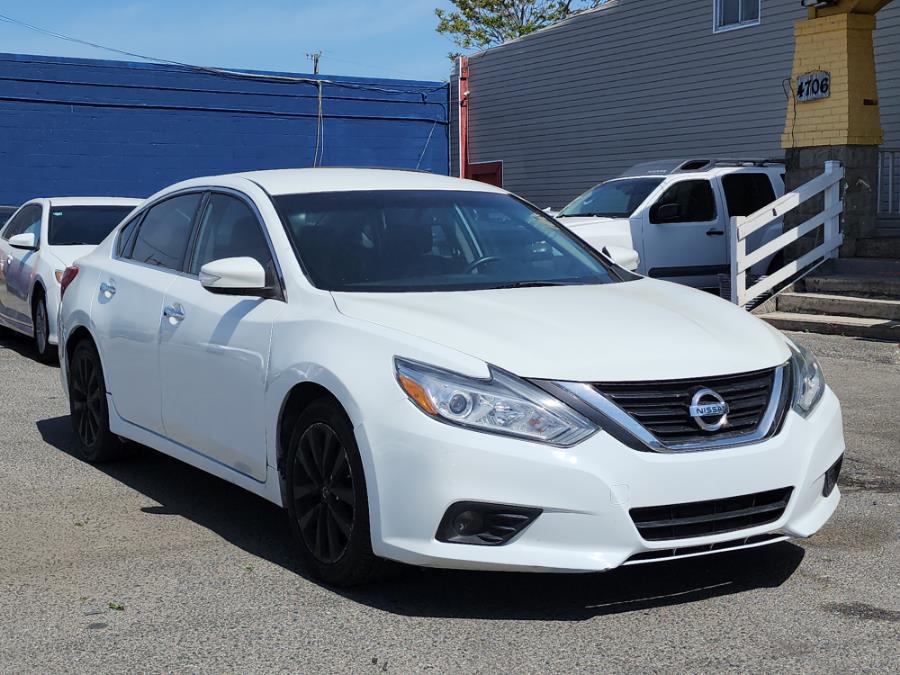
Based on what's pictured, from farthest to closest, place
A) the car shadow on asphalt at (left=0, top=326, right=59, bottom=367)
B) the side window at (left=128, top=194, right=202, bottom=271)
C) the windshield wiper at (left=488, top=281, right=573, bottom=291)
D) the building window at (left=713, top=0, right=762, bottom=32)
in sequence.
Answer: the building window at (left=713, top=0, right=762, bottom=32)
the car shadow on asphalt at (left=0, top=326, right=59, bottom=367)
the side window at (left=128, top=194, right=202, bottom=271)
the windshield wiper at (left=488, top=281, right=573, bottom=291)

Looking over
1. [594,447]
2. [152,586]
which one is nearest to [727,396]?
[594,447]

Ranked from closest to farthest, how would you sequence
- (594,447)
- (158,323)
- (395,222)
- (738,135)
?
(594,447)
(395,222)
(158,323)
(738,135)

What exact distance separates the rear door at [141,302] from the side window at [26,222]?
19.4 ft

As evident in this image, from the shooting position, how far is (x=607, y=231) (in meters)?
15.4

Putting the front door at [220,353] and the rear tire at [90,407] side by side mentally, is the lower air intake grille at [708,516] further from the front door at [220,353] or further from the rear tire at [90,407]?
the rear tire at [90,407]

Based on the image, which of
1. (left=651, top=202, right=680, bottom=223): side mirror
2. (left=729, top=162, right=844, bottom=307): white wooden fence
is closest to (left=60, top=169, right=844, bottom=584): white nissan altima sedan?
(left=729, top=162, right=844, bottom=307): white wooden fence

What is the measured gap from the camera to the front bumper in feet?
13.4

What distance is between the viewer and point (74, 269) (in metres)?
7.24

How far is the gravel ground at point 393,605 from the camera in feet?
13.0

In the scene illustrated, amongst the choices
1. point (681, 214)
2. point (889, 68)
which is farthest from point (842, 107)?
point (889, 68)

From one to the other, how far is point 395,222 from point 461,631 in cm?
207

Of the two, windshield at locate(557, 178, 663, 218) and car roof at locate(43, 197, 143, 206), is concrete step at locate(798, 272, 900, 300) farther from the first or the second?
car roof at locate(43, 197, 143, 206)

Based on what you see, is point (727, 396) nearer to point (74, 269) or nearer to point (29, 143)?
point (74, 269)

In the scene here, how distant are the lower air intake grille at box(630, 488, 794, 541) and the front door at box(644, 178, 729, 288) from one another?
11477 millimetres
